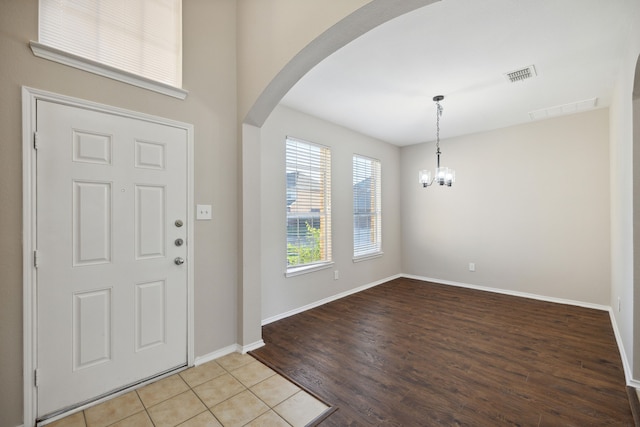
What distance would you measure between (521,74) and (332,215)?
2.74 meters

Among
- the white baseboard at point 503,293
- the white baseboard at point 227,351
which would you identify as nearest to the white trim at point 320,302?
the white baseboard at point 503,293

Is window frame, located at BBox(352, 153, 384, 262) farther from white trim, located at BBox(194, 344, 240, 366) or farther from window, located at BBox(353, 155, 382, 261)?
white trim, located at BBox(194, 344, 240, 366)

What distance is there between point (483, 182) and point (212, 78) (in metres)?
4.45

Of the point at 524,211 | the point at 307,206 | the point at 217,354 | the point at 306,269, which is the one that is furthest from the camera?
the point at 524,211

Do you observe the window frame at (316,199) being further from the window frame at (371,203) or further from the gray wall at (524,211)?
the gray wall at (524,211)

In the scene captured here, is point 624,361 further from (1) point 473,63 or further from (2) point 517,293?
(1) point 473,63

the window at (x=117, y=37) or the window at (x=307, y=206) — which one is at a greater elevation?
the window at (x=117, y=37)

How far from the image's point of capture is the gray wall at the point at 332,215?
3.36 metres

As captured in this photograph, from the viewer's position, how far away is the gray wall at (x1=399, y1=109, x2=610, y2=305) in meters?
3.77

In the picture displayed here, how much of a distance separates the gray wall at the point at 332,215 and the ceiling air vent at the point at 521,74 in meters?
2.26

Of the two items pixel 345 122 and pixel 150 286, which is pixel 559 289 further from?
pixel 150 286

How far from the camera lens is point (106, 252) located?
194 centimetres

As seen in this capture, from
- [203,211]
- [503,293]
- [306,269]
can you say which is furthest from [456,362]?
[503,293]

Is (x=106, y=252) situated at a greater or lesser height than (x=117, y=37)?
lesser
